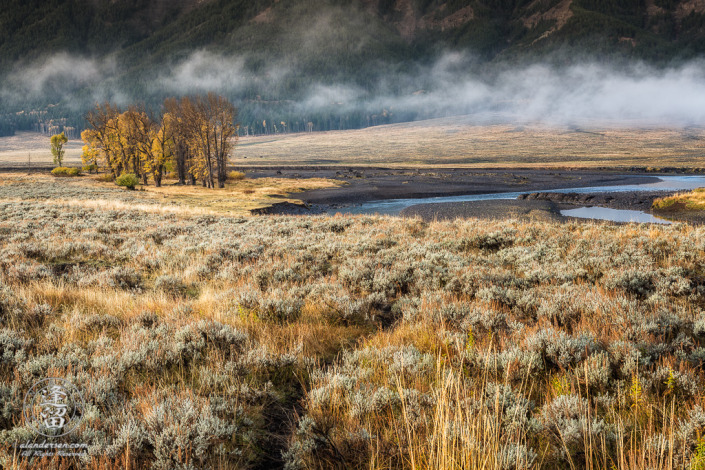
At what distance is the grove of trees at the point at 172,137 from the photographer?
52.8 m

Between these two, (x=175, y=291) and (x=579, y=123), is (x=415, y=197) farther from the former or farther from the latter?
(x=579, y=123)

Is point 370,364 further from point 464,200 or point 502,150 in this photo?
point 502,150

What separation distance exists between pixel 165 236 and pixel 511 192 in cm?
4983

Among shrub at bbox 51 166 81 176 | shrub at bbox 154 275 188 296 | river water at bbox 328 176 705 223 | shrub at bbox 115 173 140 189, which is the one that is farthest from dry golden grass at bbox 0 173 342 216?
shrub at bbox 154 275 188 296

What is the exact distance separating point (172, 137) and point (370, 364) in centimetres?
6233

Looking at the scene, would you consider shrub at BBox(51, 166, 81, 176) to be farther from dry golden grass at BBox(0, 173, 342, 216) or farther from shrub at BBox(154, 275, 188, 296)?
shrub at BBox(154, 275, 188, 296)

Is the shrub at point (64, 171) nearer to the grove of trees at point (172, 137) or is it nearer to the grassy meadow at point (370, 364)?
the grove of trees at point (172, 137)

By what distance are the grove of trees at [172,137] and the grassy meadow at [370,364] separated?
48.1m

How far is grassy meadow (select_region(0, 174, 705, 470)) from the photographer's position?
2.70 m

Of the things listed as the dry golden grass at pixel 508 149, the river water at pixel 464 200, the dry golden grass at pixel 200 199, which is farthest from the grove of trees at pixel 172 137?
the dry golden grass at pixel 508 149

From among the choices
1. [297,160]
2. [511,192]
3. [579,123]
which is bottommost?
[511,192]

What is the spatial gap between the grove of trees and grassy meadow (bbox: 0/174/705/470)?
158 feet

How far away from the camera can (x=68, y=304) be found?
6277 mm

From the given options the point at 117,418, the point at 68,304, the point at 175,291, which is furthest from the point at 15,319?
the point at 117,418
